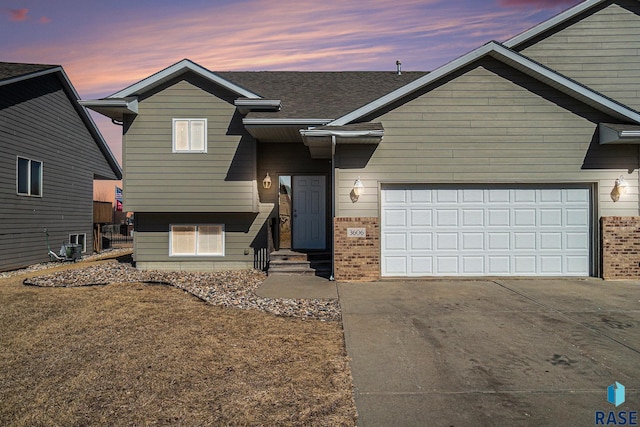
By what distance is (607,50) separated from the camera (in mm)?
9727

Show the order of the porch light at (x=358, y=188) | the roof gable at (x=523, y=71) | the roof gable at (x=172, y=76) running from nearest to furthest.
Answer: the roof gable at (x=523, y=71)
the porch light at (x=358, y=188)
the roof gable at (x=172, y=76)

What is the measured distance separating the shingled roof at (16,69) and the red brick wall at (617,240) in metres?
17.0

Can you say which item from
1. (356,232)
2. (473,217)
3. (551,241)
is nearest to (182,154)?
(356,232)

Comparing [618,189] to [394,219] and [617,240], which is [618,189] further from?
[394,219]

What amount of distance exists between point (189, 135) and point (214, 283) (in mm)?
4383

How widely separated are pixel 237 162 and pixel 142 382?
24.4ft

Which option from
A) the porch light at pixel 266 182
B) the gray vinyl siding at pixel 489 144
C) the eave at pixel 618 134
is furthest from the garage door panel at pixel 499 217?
the porch light at pixel 266 182

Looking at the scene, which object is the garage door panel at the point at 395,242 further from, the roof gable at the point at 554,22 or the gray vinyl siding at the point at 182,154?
the roof gable at the point at 554,22

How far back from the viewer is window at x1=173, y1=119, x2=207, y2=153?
33.8 ft

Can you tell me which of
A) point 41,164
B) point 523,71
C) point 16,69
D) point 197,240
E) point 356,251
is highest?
point 16,69

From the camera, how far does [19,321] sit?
5734mm

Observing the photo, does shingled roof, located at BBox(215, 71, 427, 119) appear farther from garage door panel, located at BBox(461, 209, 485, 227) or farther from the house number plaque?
garage door panel, located at BBox(461, 209, 485, 227)

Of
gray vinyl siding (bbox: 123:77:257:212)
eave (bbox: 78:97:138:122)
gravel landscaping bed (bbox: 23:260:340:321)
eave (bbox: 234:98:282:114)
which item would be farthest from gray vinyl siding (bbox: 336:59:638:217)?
eave (bbox: 78:97:138:122)

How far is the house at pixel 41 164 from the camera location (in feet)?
37.3
